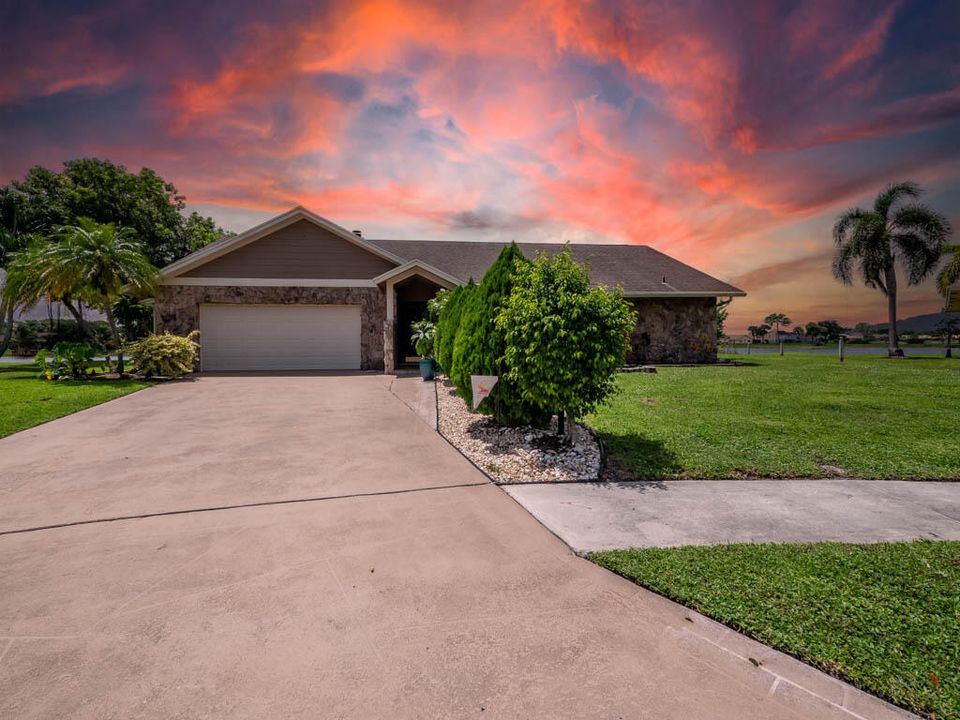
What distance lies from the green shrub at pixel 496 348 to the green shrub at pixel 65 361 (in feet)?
43.7

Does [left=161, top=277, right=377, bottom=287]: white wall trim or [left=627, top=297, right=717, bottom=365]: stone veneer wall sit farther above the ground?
[left=161, top=277, right=377, bottom=287]: white wall trim

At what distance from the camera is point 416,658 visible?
6.63 ft

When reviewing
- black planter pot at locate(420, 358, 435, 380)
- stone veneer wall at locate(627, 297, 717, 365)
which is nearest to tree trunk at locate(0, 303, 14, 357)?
black planter pot at locate(420, 358, 435, 380)

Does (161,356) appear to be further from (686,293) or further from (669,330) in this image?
(686,293)

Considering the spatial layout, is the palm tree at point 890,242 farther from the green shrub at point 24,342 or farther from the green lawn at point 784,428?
the green shrub at point 24,342

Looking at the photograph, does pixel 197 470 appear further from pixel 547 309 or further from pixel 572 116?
pixel 572 116

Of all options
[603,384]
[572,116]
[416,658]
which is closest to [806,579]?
[416,658]

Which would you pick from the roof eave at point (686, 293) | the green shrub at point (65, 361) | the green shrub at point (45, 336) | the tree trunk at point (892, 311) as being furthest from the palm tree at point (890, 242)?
the green shrub at point (45, 336)

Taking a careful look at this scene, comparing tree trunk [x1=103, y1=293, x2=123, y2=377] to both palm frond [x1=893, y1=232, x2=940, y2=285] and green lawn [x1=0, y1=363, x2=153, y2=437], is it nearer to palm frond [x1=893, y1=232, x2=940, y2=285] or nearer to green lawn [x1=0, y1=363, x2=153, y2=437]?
green lawn [x1=0, y1=363, x2=153, y2=437]

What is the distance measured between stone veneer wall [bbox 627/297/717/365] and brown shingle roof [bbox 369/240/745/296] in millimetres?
659

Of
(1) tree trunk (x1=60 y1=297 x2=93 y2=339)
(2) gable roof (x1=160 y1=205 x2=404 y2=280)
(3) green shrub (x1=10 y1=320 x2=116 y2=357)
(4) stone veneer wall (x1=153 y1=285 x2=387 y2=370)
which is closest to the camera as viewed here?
(2) gable roof (x1=160 y1=205 x2=404 y2=280)

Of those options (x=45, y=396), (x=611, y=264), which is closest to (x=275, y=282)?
(x=45, y=396)

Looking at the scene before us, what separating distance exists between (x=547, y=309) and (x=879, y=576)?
3749mm

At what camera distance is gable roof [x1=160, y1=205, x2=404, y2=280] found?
1455cm
